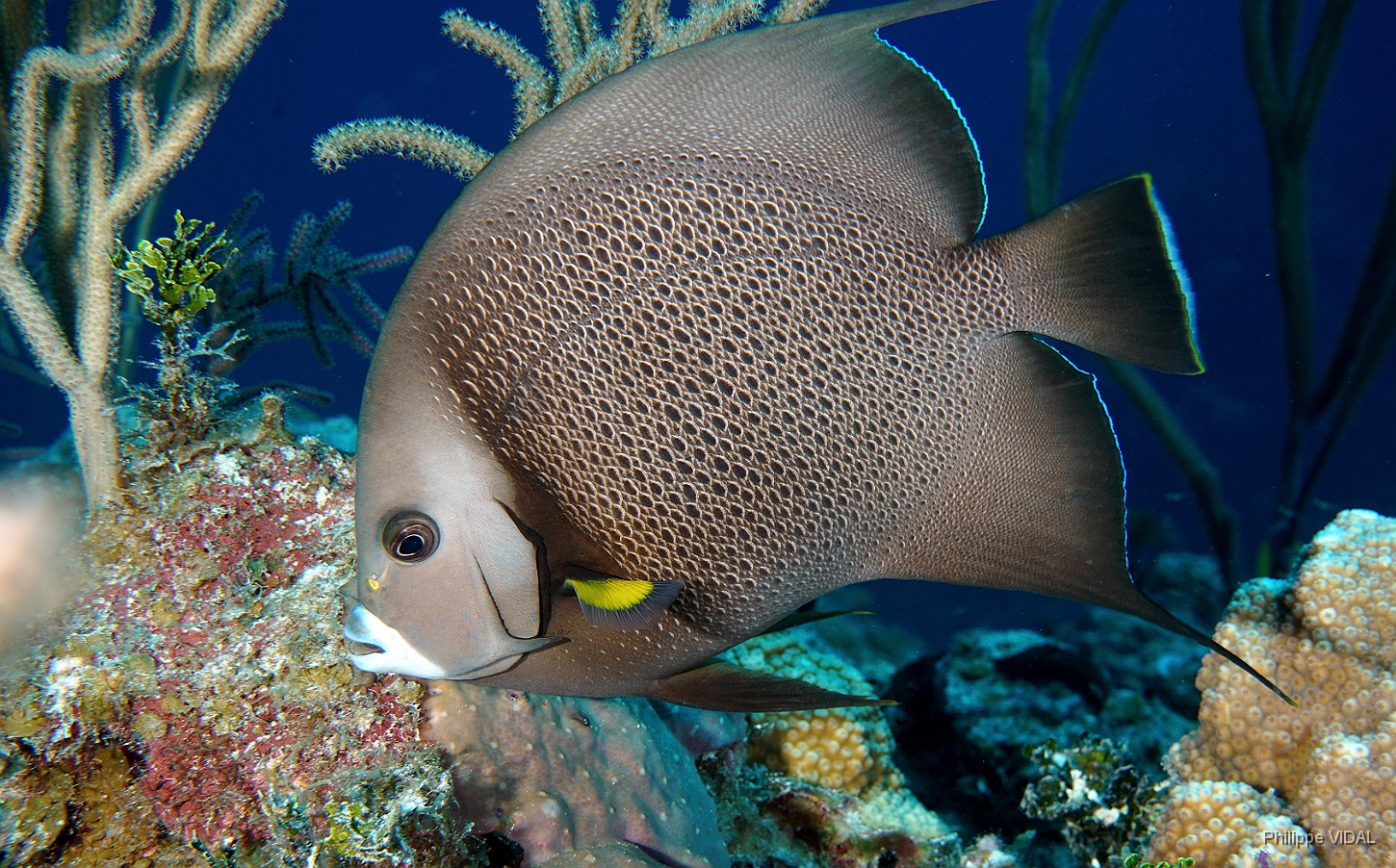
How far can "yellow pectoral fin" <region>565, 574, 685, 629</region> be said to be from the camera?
3.79ft

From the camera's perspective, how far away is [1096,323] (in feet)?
4.12

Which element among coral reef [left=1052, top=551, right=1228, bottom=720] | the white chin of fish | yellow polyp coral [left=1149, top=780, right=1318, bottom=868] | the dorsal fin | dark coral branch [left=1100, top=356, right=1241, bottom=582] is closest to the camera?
the white chin of fish

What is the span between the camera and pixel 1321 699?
2115 mm

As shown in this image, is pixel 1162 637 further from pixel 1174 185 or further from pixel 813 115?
pixel 1174 185

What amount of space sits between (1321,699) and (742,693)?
2145mm

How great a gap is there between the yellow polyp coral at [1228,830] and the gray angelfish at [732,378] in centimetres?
128

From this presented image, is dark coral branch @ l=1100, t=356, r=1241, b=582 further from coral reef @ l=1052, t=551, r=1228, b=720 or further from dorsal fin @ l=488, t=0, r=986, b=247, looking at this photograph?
dorsal fin @ l=488, t=0, r=986, b=247

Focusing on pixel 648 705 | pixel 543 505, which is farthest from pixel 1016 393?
pixel 648 705

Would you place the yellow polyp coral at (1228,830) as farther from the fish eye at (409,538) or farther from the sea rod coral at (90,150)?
the sea rod coral at (90,150)

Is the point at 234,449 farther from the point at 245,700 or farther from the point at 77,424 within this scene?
the point at 245,700

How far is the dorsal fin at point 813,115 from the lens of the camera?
128cm

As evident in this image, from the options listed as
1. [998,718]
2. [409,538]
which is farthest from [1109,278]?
[998,718]

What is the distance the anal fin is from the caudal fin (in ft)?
2.65

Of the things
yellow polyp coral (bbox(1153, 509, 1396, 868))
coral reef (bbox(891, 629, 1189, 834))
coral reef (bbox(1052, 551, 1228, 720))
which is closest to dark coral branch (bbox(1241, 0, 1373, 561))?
coral reef (bbox(1052, 551, 1228, 720))
